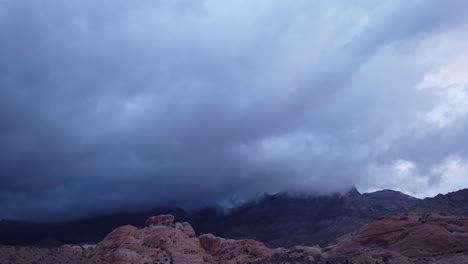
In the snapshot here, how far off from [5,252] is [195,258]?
27.8 metres

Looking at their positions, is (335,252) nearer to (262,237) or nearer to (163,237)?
(163,237)

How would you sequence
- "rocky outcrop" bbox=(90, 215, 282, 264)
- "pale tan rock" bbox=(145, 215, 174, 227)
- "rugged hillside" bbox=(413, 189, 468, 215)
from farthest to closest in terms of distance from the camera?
"rugged hillside" bbox=(413, 189, 468, 215), "pale tan rock" bbox=(145, 215, 174, 227), "rocky outcrop" bbox=(90, 215, 282, 264)

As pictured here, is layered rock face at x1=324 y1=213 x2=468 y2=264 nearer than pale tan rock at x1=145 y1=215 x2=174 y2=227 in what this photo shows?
Yes

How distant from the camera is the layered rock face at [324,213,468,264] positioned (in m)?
61.5

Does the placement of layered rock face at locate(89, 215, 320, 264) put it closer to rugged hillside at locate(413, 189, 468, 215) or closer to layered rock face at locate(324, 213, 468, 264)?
layered rock face at locate(324, 213, 468, 264)

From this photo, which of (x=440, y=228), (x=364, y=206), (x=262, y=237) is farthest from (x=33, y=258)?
(x=364, y=206)

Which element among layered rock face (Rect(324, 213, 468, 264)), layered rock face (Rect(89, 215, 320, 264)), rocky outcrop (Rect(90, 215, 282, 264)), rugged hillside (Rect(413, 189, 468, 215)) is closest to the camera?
rocky outcrop (Rect(90, 215, 282, 264))

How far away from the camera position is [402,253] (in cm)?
6794

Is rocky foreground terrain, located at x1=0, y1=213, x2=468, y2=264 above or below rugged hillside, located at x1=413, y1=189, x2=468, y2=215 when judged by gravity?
below

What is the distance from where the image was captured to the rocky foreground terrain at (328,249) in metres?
60.1

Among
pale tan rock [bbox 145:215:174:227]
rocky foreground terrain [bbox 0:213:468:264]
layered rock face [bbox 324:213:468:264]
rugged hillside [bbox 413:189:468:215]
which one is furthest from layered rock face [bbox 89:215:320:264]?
rugged hillside [bbox 413:189:468:215]

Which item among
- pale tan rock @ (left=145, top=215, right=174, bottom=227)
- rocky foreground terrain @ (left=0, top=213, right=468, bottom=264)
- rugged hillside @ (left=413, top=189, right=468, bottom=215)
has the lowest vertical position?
rocky foreground terrain @ (left=0, top=213, right=468, bottom=264)

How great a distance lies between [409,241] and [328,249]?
12.3 m

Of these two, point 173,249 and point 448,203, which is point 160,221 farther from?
point 448,203
